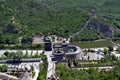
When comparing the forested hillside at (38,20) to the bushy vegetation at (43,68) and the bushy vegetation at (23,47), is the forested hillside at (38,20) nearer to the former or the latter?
the bushy vegetation at (23,47)

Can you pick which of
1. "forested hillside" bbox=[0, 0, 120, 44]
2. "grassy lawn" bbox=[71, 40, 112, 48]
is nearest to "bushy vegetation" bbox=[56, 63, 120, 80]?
"grassy lawn" bbox=[71, 40, 112, 48]

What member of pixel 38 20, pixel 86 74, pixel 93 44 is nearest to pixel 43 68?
pixel 86 74

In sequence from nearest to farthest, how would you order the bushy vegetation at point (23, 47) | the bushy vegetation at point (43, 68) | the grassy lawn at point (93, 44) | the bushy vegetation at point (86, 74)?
1. the bushy vegetation at point (86, 74)
2. the bushy vegetation at point (43, 68)
3. the bushy vegetation at point (23, 47)
4. the grassy lawn at point (93, 44)

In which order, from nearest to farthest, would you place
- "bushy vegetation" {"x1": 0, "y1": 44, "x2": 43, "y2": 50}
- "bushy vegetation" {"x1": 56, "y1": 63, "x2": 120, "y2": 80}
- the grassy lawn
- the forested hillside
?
"bushy vegetation" {"x1": 56, "y1": 63, "x2": 120, "y2": 80}, "bushy vegetation" {"x1": 0, "y1": 44, "x2": 43, "y2": 50}, the grassy lawn, the forested hillside

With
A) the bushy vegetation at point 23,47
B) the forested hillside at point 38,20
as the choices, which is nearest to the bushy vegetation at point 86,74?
the bushy vegetation at point 23,47

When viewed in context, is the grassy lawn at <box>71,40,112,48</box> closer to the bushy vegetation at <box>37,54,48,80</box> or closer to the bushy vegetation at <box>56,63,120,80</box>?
the bushy vegetation at <box>37,54,48,80</box>

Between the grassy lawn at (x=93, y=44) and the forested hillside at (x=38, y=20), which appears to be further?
the forested hillside at (x=38, y=20)

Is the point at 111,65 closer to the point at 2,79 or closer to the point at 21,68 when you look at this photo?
the point at 21,68

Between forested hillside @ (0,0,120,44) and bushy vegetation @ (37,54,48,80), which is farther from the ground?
forested hillside @ (0,0,120,44)

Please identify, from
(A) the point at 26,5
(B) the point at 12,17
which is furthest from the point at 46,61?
(A) the point at 26,5

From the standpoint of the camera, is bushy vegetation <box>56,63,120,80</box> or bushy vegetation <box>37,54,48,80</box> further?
bushy vegetation <box>37,54,48,80</box>

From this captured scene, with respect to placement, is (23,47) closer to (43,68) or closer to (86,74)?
(43,68)
